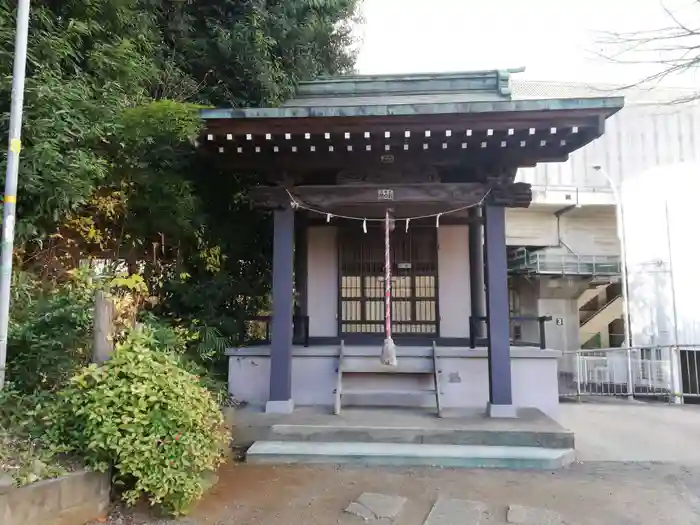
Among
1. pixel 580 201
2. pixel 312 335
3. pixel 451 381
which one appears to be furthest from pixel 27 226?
pixel 580 201

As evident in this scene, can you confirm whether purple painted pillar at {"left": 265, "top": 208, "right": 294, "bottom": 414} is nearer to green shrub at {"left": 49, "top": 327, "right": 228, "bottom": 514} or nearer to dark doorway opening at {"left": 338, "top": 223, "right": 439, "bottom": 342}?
dark doorway opening at {"left": 338, "top": 223, "right": 439, "bottom": 342}

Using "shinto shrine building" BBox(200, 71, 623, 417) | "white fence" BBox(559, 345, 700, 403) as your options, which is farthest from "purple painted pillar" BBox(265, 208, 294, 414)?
"white fence" BBox(559, 345, 700, 403)

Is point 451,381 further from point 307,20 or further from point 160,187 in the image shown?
point 307,20

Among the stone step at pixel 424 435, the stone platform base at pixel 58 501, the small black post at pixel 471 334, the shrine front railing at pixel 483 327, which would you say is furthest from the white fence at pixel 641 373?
the stone platform base at pixel 58 501

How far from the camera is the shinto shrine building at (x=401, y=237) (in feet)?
18.2

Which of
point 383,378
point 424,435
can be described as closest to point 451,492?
point 424,435

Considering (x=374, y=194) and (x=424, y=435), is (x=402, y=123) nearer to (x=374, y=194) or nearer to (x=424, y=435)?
(x=374, y=194)

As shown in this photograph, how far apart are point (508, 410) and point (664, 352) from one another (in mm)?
7591

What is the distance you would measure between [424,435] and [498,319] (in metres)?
1.68

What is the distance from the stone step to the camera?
4945mm

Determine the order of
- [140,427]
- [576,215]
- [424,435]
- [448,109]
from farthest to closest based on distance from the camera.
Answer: [576,215] → [448,109] → [424,435] → [140,427]

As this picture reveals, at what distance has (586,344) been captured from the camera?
22.3 meters

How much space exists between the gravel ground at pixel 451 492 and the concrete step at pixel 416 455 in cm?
13

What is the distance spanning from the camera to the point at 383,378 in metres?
6.66
